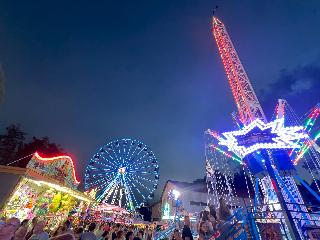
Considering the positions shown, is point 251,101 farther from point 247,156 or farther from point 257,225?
point 257,225

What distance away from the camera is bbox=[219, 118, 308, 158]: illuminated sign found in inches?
542

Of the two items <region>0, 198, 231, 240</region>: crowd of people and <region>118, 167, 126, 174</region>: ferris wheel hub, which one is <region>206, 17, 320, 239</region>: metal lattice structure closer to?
<region>0, 198, 231, 240</region>: crowd of people

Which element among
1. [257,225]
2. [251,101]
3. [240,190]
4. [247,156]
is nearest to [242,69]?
[251,101]

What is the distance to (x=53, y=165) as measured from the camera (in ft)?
52.6

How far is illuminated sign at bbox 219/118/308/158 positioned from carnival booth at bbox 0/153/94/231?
13.1 m

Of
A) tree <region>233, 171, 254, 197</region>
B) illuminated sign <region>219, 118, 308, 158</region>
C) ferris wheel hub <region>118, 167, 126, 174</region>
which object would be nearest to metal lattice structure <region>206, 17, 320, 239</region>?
illuminated sign <region>219, 118, 308, 158</region>

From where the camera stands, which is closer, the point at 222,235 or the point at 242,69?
the point at 222,235

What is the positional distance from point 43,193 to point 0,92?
44.1 ft

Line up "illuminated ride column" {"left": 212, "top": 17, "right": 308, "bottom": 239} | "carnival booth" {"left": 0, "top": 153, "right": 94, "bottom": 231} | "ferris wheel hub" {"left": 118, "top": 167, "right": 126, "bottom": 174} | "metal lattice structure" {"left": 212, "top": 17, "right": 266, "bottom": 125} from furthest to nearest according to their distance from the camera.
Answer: "ferris wheel hub" {"left": 118, "top": 167, "right": 126, "bottom": 174}
"metal lattice structure" {"left": 212, "top": 17, "right": 266, "bottom": 125}
"illuminated ride column" {"left": 212, "top": 17, "right": 308, "bottom": 239}
"carnival booth" {"left": 0, "top": 153, "right": 94, "bottom": 231}

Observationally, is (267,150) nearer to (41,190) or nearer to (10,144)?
(41,190)

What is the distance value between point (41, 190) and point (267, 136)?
1696cm

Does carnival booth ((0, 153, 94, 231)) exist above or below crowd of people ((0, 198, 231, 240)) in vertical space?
above

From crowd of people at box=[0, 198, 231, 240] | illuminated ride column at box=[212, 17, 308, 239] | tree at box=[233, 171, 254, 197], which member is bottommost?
crowd of people at box=[0, 198, 231, 240]

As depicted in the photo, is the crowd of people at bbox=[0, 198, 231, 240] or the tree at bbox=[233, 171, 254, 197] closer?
the crowd of people at bbox=[0, 198, 231, 240]
